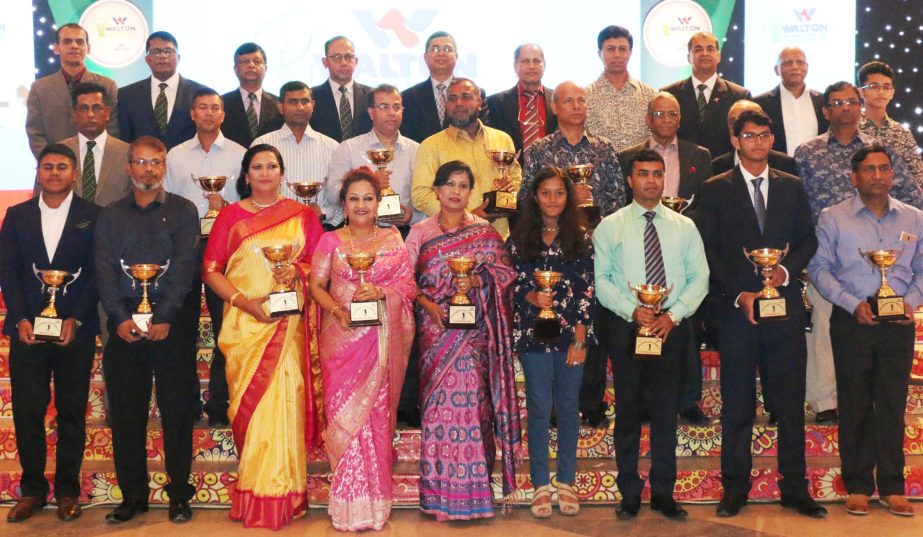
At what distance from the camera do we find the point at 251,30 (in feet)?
26.7

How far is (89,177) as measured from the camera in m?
5.52

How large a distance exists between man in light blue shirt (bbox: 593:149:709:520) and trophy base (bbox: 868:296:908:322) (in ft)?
2.55

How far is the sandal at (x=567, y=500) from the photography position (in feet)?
15.9

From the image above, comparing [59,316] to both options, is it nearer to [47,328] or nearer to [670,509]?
[47,328]

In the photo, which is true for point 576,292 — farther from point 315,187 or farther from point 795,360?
point 315,187

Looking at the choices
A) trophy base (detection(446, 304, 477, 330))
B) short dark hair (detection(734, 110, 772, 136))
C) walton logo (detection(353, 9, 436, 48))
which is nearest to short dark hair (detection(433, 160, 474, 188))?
trophy base (detection(446, 304, 477, 330))

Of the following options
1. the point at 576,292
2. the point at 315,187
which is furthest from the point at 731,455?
Result: the point at 315,187

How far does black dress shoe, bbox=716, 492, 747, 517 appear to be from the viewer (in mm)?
4806

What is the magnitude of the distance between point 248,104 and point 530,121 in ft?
5.71

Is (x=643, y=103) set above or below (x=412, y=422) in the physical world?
above

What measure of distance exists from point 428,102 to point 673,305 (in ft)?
7.46

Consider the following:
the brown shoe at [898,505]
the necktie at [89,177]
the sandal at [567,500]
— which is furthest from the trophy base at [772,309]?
the necktie at [89,177]

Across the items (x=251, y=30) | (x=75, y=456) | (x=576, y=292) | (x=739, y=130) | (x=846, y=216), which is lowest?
(x=75, y=456)

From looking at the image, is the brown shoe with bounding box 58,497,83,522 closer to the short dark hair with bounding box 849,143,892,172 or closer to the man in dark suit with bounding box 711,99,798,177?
the man in dark suit with bounding box 711,99,798,177
